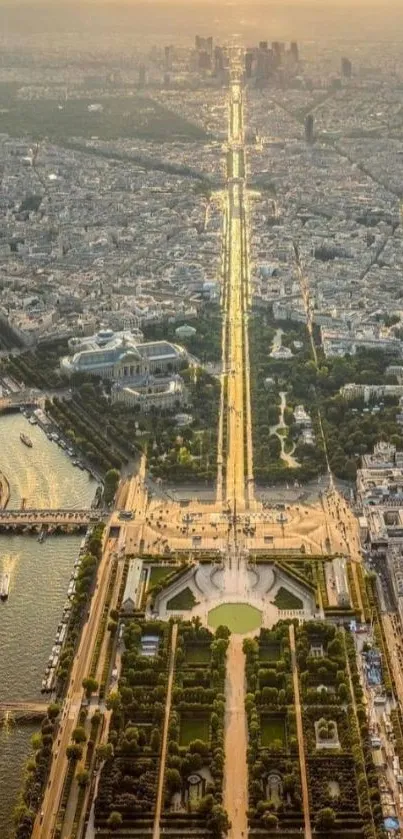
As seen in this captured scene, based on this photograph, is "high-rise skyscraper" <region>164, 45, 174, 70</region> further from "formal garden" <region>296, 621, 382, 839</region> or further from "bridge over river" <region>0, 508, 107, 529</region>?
"formal garden" <region>296, 621, 382, 839</region>

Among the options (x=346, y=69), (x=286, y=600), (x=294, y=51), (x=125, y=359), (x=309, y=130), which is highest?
(x=294, y=51)

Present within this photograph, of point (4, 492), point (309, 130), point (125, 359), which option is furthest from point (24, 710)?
point (309, 130)

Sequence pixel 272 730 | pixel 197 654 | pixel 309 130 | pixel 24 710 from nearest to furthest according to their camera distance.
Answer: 1. pixel 272 730
2. pixel 24 710
3. pixel 197 654
4. pixel 309 130

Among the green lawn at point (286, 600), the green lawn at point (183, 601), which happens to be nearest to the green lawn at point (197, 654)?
the green lawn at point (183, 601)

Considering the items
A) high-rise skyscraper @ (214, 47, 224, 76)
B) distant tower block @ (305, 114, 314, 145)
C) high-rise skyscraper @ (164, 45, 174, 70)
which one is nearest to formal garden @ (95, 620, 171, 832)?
distant tower block @ (305, 114, 314, 145)

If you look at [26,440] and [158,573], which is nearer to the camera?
[158,573]

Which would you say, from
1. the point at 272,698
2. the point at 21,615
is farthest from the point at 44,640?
the point at 272,698

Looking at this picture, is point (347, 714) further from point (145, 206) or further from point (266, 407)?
point (145, 206)

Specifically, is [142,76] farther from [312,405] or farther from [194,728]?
[194,728]
